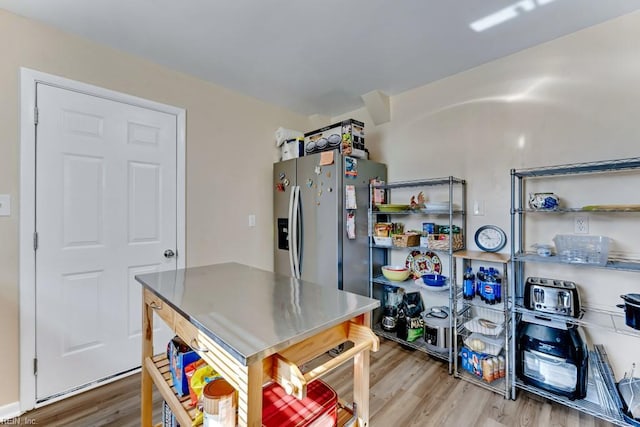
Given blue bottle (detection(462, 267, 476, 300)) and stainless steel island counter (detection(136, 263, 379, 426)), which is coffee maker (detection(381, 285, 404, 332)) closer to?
blue bottle (detection(462, 267, 476, 300))

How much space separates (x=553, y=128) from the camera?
6.78 ft

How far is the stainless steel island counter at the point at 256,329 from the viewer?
0.76 metres

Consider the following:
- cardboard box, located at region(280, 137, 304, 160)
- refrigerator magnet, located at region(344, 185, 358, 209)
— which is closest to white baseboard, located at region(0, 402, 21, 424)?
refrigerator magnet, located at region(344, 185, 358, 209)

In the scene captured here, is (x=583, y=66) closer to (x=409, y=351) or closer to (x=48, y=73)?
(x=409, y=351)

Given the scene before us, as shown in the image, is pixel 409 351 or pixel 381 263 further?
pixel 381 263

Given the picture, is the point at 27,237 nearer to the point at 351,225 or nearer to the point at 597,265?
the point at 351,225

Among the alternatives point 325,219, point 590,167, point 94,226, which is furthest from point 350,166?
point 94,226

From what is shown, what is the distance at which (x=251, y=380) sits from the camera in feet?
2.43

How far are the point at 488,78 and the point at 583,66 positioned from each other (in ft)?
1.93

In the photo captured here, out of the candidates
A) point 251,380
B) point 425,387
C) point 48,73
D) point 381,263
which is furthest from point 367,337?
point 48,73

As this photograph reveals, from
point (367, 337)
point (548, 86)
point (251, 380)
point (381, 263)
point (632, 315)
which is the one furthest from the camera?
point (381, 263)

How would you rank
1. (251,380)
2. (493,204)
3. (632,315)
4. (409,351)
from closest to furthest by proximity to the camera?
1. (251,380)
2. (632,315)
3. (493,204)
4. (409,351)

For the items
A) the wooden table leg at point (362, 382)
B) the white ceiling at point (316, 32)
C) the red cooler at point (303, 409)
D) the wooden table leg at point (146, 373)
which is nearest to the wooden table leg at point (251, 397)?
the red cooler at point (303, 409)

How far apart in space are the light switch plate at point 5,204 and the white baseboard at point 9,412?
3.79 feet
